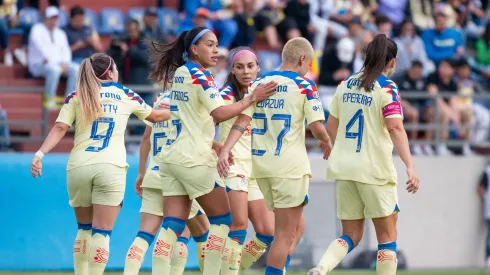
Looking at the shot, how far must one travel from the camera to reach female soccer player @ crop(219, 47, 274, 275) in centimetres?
950

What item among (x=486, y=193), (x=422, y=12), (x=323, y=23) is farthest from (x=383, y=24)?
(x=486, y=193)

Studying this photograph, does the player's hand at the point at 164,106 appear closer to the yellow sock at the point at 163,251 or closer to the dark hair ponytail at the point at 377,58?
the yellow sock at the point at 163,251

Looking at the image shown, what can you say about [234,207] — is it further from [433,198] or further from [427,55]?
[427,55]

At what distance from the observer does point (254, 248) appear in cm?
994

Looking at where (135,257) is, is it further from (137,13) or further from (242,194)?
(137,13)

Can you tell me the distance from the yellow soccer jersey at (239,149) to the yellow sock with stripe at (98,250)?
129 centimetres

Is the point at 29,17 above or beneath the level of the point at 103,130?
above

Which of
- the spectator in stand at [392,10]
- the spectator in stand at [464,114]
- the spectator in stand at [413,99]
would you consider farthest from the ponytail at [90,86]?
the spectator in stand at [392,10]

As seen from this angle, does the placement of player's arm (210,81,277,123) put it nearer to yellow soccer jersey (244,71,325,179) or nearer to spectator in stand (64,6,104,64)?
yellow soccer jersey (244,71,325,179)

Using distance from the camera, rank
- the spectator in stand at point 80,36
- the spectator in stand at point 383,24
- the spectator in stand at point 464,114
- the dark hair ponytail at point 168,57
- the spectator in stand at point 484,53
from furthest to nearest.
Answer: the spectator in stand at point 484,53, the spectator in stand at point 383,24, the spectator in stand at point 464,114, the spectator in stand at point 80,36, the dark hair ponytail at point 168,57

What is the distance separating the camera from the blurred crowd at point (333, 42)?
642 inches

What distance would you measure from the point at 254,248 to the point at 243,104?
5.84ft

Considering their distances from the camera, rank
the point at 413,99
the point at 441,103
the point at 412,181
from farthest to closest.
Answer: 1. the point at 413,99
2. the point at 441,103
3. the point at 412,181

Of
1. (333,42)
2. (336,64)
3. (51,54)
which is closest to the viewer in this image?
(51,54)
